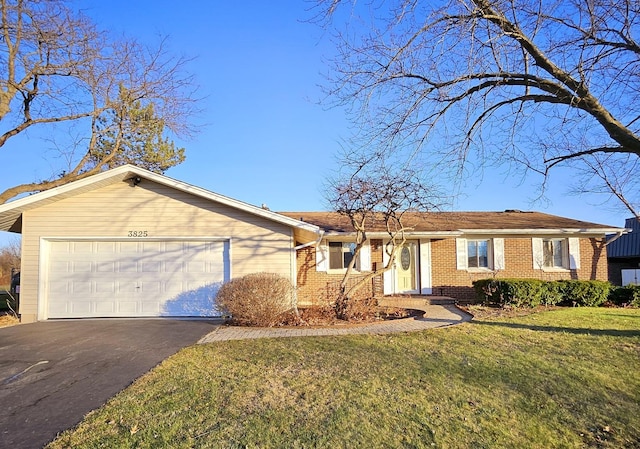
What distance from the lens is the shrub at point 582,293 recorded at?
45.9ft

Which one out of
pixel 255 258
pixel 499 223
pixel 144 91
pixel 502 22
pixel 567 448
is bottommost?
pixel 567 448

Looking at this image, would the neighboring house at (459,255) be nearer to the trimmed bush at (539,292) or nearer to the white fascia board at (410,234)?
the white fascia board at (410,234)

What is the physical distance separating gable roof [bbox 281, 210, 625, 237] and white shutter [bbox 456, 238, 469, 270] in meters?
0.59

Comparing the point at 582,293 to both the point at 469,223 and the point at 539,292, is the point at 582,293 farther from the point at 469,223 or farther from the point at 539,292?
the point at 469,223

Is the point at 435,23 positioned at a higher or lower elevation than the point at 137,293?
higher

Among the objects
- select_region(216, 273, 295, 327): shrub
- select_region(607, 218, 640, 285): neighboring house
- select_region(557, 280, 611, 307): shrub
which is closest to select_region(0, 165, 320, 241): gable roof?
select_region(216, 273, 295, 327): shrub

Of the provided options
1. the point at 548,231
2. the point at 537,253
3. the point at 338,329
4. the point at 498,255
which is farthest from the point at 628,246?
the point at 338,329

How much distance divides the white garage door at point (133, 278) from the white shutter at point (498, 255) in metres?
10.5

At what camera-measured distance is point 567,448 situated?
159 inches

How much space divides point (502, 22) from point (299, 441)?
17.1 feet

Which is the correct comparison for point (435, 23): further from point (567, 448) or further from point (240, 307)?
point (240, 307)

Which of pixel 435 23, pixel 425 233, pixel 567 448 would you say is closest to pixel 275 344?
pixel 567 448

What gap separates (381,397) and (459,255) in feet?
39.9

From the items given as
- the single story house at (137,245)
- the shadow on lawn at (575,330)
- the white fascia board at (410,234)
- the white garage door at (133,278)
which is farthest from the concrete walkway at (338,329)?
the white fascia board at (410,234)
